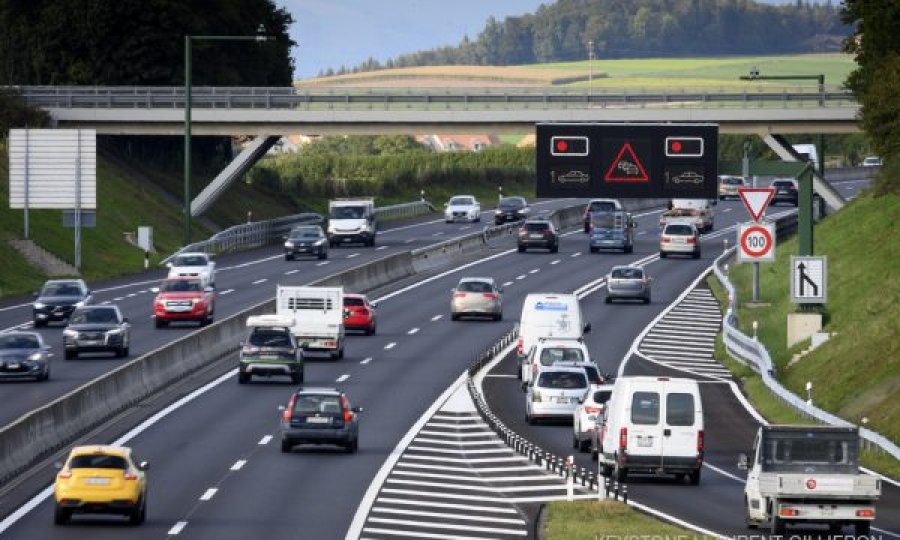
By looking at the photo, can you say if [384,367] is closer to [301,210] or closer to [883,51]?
[883,51]

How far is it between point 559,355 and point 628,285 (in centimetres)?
2979

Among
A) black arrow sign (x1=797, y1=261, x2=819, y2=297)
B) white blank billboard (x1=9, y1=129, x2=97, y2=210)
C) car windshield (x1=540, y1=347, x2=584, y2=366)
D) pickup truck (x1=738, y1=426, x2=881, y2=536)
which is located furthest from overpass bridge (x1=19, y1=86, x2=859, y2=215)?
pickup truck (x1=738, y1=426, x2=881, y2=536)

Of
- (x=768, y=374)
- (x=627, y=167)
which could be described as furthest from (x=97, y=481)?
(x=768, y=374)

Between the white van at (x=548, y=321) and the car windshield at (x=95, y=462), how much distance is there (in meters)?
31.7

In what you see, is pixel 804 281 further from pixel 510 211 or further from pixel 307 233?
pixel 510 211

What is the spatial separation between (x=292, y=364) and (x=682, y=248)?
162ft

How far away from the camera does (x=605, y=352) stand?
7225 centimetres

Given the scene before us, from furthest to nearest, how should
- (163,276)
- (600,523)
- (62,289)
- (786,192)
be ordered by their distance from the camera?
(786,192) < (163,276) < (62,289) < (600,523)

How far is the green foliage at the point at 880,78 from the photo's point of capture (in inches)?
3472

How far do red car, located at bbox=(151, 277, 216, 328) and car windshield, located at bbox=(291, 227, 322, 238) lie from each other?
31.5 meters

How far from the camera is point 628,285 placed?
88.1 meters

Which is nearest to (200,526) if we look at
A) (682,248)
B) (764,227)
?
(764,227)

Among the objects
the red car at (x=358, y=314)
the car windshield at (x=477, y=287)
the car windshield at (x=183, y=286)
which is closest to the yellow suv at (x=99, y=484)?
the car windshield at (x=183, y=286)

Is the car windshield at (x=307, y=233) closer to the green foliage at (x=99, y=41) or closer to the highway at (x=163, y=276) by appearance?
the highway at (x=163, y=276)
